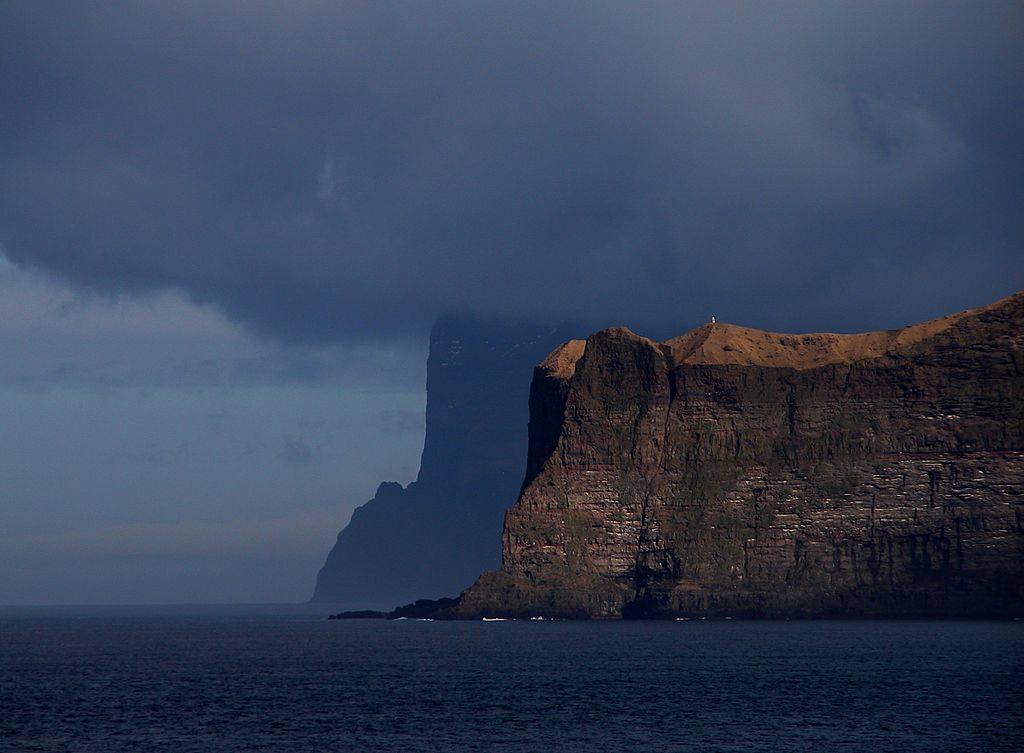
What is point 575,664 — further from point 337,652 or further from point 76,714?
point 76,714

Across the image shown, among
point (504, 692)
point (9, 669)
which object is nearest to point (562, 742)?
point (504, 692)

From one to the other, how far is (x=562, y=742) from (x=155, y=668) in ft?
252

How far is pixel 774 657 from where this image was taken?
157m

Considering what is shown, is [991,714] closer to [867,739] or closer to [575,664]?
[867,739]

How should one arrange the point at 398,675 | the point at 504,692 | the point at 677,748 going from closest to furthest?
1. the point at 677,748
2. the point at 504,692
3. the point at 398,675

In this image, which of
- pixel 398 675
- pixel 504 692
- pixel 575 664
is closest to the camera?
pixel 504 692

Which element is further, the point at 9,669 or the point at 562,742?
the point at 9,669

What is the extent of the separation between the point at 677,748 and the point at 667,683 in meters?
40.3

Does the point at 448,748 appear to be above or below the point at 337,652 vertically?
below

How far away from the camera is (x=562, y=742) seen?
91.2 metres

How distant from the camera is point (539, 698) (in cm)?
11681

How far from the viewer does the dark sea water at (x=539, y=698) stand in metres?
92.1

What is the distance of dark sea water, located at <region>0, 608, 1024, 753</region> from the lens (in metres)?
92.1

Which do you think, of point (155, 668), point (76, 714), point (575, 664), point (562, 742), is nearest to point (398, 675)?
point (575, 664)
